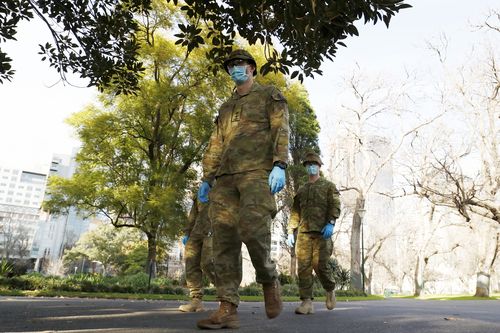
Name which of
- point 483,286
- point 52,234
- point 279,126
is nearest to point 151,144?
point 279,126

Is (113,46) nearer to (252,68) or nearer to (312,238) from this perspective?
(252,68)

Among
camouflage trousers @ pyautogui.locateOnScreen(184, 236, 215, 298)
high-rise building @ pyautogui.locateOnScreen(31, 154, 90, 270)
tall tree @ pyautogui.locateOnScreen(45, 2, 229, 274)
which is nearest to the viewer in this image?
camouflage trousers @ pyautogui.locateOnScreen(184, 236, 215, 298)

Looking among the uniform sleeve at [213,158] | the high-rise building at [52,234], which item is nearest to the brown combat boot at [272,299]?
the uniform sleeve at [213,158]

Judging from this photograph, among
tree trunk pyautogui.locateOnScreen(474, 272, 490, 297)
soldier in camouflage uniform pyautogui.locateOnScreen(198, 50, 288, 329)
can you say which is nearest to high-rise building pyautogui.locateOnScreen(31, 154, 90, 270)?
tree trunk pyautogui.locateOnScreen(474, 272, 490, 297)

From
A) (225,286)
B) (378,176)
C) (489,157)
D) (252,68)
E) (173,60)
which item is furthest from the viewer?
(378,176)

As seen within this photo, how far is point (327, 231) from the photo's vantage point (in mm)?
6066

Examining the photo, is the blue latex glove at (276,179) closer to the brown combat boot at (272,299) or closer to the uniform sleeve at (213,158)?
the uniform sleeve at (213,158)

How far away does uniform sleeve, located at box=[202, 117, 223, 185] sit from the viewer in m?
4.07

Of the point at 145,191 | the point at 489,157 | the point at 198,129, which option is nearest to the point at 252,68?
the point at 145,191

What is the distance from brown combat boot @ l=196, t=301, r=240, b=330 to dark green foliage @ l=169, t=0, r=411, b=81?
290 centimetres

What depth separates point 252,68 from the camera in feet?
13.7

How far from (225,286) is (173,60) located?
17191 millimetres

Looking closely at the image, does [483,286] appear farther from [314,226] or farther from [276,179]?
[276,179]

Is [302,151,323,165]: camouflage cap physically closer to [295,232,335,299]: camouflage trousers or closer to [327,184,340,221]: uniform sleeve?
[327,184,340,221]: uniform sleeve
